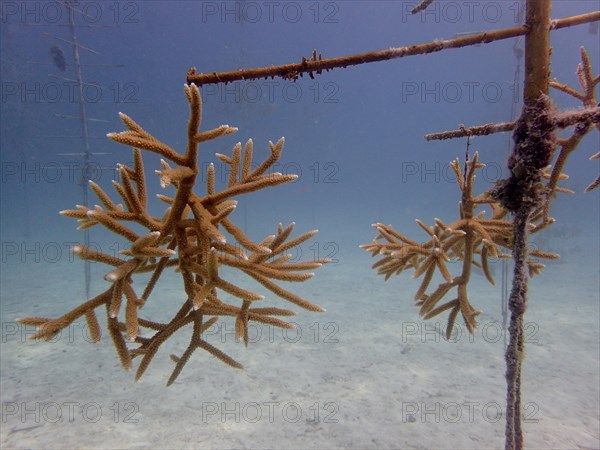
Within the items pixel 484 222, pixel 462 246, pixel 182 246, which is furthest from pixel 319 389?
pixel 182 246

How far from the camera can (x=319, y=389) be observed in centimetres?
690

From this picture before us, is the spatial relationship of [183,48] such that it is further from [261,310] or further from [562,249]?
[261,310]

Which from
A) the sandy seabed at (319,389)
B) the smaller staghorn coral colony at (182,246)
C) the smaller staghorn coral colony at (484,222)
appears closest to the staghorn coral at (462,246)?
the smaller staghorn coral colony at (484,222)

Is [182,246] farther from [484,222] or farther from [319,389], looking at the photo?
[319,389]

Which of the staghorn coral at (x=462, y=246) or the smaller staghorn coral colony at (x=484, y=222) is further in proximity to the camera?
the staghorn coral at (x=462, y=246)

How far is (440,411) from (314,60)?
6.29m

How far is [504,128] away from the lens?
203cm

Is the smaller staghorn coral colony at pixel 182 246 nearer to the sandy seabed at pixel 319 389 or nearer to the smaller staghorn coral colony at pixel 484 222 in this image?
the smaller staghorn coral colony at pixel 484 222

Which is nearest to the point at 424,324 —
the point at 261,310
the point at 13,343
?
the point at 261,310

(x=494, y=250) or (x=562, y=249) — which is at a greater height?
(x=494, y=250)

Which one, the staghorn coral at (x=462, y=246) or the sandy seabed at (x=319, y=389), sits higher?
the staghorn coral at (x=462, y=246)

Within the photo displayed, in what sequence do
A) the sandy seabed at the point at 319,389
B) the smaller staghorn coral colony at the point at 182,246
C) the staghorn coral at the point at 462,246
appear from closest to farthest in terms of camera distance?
the smaller staghorn coral colony at the point at 182,246 < the staghorn coral at the point at 462,246 < the sandy seabed at the point at 319,389

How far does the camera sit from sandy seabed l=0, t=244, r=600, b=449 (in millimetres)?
5508

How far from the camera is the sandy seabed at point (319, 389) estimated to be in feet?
18.1
